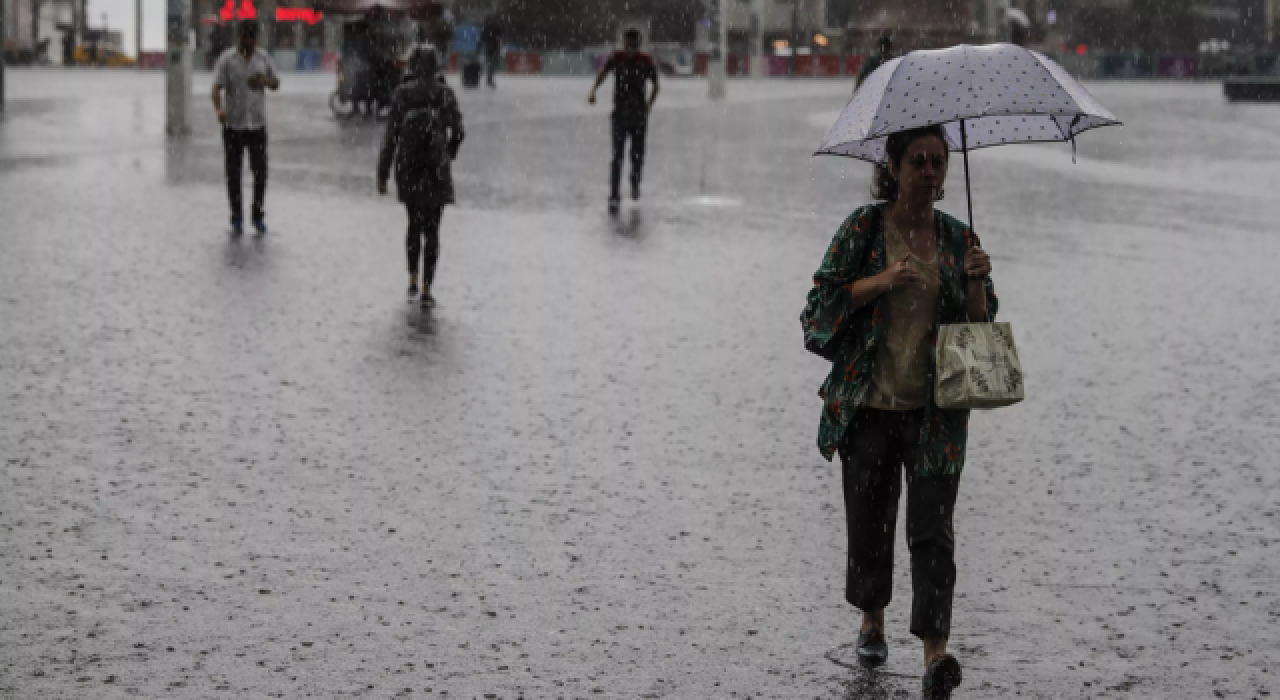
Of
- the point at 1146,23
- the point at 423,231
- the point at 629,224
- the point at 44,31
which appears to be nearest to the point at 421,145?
the point at 423,231

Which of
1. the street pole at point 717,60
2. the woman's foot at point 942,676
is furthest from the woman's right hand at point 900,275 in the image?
the street pole at point 717,60

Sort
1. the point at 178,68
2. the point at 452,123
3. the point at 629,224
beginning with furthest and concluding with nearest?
1. the point at 178,68
2. the point at 629,224
3. the point at 452,123

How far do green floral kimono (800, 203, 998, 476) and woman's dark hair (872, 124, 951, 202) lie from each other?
0.04m

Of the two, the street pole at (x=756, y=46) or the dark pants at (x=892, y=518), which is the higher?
the street pole at (x=756, y=46)

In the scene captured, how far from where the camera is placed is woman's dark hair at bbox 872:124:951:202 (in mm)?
5062

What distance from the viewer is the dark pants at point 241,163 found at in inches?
639

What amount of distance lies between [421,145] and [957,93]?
7952mm

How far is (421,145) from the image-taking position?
12.6m

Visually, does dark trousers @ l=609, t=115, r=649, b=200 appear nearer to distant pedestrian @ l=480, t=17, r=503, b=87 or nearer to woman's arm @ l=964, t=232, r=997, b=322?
woman's arm @ l=964, t=232, r=997, b=322

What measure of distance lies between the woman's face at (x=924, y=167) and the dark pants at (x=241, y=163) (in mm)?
11708

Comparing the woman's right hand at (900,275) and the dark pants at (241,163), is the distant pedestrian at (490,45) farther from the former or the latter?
the woman's right hand at (900,275)

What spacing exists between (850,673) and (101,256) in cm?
1013

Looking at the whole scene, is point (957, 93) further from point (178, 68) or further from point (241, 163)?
point (178, 68)

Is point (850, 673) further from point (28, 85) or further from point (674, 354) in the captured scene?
point (28, 85)
